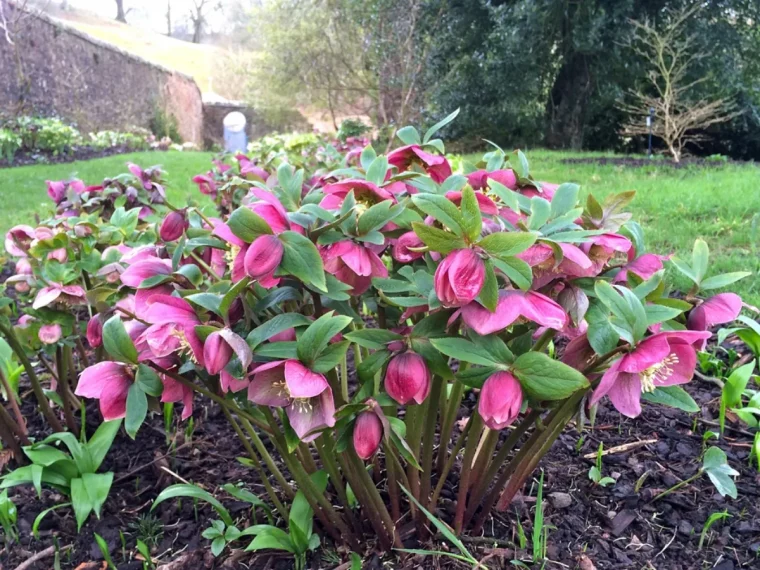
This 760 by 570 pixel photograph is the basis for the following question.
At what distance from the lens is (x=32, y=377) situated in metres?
1.34

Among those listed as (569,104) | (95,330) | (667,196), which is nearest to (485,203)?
(95,330)

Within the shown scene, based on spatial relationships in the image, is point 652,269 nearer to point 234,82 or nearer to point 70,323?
point 70,323

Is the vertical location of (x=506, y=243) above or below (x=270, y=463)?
above

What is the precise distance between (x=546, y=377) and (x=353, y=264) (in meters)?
0.26

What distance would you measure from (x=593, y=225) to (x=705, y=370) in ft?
3.29

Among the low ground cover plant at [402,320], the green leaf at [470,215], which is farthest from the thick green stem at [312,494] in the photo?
the green leaf at [470,215]

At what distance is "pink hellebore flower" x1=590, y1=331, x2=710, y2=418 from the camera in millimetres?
639

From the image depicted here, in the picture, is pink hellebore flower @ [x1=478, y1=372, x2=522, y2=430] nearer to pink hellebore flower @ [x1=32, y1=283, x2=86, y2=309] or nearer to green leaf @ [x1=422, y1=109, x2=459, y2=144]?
green leaf @ [x1=422, y1=109, x2=459, y2=144]

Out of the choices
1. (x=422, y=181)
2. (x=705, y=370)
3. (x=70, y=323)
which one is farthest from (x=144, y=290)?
(x=705, y=370)

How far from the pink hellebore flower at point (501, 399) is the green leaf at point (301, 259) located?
0.23m

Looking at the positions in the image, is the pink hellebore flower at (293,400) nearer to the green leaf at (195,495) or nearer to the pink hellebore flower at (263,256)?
the pink hellebore flower at (263,256)

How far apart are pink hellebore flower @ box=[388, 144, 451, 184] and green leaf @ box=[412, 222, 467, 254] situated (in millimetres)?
357

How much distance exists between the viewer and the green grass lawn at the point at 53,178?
432cm

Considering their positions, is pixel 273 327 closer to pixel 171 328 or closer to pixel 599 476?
pixel 171 328
